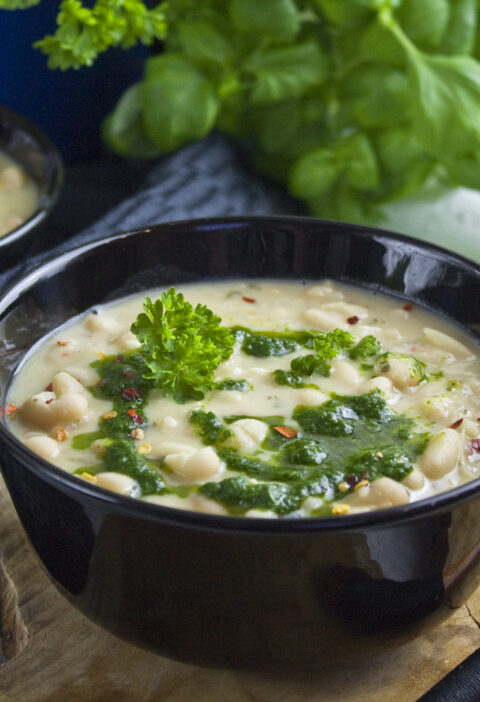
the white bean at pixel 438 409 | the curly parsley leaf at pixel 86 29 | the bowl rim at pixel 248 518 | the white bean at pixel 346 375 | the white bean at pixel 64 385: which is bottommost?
the white bean at pixel 438 409

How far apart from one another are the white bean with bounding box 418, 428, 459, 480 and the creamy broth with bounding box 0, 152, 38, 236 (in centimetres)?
159

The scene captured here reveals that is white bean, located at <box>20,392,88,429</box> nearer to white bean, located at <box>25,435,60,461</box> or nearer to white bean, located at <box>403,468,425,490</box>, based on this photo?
white bean, located at <box>25,435,60,461</box>

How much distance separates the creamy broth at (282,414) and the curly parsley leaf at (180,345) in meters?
0.04

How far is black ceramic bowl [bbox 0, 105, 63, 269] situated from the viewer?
2621 millimetres

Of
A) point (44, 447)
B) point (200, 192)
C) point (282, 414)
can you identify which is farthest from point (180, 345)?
point (200, 192)

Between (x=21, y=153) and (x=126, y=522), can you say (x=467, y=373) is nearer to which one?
(x=126, y=522)

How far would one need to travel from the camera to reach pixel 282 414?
1.94 m

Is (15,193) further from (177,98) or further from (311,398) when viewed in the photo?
(311,398)

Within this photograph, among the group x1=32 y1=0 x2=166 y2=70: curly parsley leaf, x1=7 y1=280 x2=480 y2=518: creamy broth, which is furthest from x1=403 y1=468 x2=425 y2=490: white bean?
x1=32 y1=0 x2=166 y2=70: curly parsley leaf

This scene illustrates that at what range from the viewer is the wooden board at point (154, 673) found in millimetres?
1705

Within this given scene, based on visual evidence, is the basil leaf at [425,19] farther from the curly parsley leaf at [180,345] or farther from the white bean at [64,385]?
the white bean at [64,385]

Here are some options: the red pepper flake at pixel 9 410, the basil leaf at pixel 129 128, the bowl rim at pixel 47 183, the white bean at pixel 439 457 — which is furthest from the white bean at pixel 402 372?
the basil leaf at pixel 129 128

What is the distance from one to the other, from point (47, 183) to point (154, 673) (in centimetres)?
165

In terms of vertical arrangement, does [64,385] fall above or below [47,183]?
above
